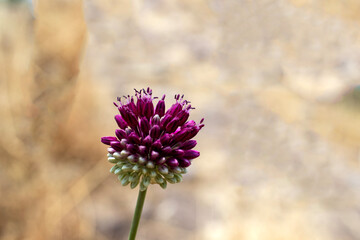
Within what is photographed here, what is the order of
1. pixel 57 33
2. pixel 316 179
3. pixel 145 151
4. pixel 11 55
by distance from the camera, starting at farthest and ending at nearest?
pixel 11 55 < pixel 57 33 < pixel 316 179 < pixel 145 151

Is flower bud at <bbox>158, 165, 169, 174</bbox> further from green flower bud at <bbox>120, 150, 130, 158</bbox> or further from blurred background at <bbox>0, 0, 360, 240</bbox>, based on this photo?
blurred background at <bbox>0, 0, 360, 240</bbox>

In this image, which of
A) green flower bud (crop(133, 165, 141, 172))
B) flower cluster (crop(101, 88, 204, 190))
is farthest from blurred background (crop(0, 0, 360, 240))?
green flower bud (crop(133, 165, 141, 172))

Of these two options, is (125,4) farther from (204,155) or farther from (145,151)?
(145,151)

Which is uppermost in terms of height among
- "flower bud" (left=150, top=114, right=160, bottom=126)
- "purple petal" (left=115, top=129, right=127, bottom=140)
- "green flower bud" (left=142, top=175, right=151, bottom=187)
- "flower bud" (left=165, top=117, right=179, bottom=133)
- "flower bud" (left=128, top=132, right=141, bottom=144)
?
"flower bud" (left=150, top=114, right=160, bottom=126)

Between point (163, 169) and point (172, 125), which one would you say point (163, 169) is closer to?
point (163, 169)

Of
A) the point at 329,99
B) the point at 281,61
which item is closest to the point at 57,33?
the point at 281,61
